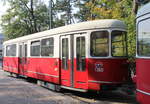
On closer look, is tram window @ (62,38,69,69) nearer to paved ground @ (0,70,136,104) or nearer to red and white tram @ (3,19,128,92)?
red and white tram @ (3,19,128,92)

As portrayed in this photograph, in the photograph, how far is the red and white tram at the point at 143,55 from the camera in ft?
25.6

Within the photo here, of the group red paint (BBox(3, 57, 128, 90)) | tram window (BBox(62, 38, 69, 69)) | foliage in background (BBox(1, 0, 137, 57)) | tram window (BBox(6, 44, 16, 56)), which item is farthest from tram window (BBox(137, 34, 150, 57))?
foliage in background (BBox(1, 0, 137, 57))

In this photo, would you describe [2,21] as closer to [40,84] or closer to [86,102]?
[40,84]

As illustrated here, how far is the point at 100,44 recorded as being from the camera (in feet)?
38.8

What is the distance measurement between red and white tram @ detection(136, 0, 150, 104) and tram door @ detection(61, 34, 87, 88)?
3.84 meters

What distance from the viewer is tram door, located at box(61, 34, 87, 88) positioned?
12.2 metres

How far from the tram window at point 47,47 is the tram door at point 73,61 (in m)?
1.22

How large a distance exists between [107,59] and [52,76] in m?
3.79

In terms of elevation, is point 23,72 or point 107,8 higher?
point 107,8

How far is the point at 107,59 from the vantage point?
1155 cm

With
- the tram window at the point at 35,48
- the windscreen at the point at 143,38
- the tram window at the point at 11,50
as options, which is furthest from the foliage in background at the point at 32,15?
the windscreen at the point at 143,38

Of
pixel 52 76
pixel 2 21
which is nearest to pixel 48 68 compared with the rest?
pixel 52 76

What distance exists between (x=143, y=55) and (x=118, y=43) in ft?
12.7

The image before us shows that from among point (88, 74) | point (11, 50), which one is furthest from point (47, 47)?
point (11, 50)
